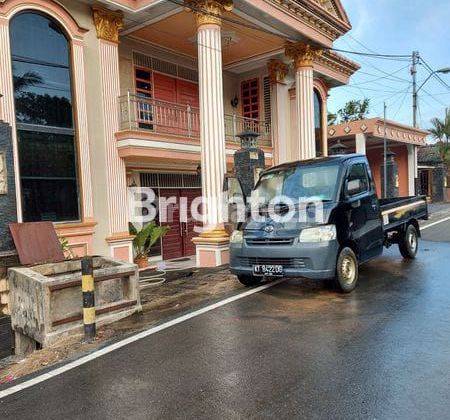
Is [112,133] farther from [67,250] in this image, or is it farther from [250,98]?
[250,98]

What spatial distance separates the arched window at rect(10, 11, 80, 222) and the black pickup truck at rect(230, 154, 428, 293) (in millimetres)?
4754

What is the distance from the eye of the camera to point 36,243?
762 cm

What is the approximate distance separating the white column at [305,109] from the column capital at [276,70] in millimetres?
1161

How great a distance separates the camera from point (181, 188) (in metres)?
14.0

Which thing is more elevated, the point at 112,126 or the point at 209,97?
the point at 209,97

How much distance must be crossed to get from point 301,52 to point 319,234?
30.7 ft

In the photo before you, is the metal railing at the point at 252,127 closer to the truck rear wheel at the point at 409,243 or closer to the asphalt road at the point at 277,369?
the truck rear wheel at the point at 409,243

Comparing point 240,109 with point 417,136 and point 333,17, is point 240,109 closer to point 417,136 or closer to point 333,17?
point 333,17

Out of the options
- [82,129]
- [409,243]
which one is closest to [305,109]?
A: [409,243]

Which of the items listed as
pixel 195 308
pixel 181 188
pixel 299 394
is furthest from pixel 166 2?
pixel 299 394

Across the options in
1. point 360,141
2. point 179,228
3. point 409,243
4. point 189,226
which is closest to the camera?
point 409,243

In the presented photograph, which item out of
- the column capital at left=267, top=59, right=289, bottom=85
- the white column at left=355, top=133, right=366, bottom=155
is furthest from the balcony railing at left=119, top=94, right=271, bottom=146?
the white column at left=355, top=133, right=366, bottom=155

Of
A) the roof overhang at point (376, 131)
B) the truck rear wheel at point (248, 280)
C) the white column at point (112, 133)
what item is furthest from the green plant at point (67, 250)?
the roof overhang at point (376, 131)

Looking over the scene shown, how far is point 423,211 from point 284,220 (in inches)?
194
